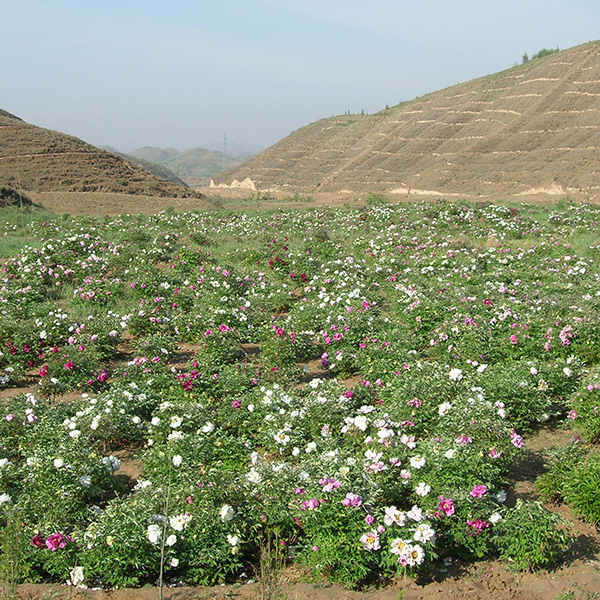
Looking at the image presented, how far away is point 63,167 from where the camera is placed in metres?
36.7

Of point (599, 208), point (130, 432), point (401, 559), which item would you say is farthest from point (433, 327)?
point (599, 208)

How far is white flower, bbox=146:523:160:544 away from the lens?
146 inches

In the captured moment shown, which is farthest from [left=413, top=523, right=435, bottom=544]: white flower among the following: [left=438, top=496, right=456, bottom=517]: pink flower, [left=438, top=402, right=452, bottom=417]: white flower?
[left=438, top=402, right=452, bottom=417]: white flower

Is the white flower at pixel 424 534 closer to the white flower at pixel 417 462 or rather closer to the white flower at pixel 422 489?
the white flower at pixel 422 489

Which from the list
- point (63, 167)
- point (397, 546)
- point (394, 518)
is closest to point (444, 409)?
point (394, 518)

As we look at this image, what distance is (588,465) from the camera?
4547mm

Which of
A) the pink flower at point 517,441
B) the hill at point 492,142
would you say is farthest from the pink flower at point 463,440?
the hill at point 492,142

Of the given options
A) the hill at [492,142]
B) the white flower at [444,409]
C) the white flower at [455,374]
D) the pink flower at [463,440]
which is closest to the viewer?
the pink flower at [463,440]

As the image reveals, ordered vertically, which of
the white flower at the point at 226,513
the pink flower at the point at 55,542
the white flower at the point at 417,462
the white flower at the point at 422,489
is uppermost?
the white flower at the point at 417,462

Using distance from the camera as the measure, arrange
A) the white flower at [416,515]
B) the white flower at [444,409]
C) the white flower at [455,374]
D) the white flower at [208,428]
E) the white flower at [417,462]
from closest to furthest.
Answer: the white flower at [416,515]
the white flower at [417,462]
the white flower at [208,428]
the white flower at [444,409]
the white flower at [455,374]

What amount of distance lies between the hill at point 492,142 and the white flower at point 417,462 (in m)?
28.5

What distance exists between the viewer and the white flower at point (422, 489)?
4.08 metres

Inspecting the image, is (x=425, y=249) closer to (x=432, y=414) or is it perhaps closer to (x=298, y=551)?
(x=432, y=414)

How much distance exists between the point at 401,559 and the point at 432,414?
2.18 meters
